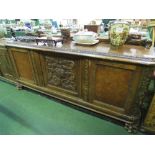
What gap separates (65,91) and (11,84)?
1.23 metres

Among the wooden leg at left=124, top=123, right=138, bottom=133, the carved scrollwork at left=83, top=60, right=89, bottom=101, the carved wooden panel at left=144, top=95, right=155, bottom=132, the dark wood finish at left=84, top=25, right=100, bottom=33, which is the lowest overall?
the wooden leg at left=124, top=123, right=138, bottom=133

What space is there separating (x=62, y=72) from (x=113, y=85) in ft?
1.90

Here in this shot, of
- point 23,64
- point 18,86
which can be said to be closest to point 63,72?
point 23,64

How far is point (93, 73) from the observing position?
4.27ft

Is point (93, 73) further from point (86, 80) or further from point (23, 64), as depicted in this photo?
point (23, 64)

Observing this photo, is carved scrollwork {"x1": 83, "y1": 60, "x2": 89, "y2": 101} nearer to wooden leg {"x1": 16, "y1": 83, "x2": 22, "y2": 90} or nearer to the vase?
the vase

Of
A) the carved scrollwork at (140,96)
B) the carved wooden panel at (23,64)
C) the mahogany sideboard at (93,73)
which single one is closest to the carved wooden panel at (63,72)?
the mahogany sideboard at (93,73)

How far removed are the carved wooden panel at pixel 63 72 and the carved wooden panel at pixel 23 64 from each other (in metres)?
0.31

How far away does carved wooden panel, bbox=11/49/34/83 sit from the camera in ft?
5.63

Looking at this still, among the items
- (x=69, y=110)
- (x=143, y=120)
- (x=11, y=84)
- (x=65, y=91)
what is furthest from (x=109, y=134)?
(x=11, y=84)

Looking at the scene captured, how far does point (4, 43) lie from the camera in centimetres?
182

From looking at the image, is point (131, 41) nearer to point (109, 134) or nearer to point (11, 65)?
point (109, 134)

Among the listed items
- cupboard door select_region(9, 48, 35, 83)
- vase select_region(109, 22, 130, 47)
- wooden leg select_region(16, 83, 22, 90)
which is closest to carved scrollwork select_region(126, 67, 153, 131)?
vase select_region(109, 22, 130, 47)

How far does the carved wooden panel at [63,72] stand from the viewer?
1409mm
